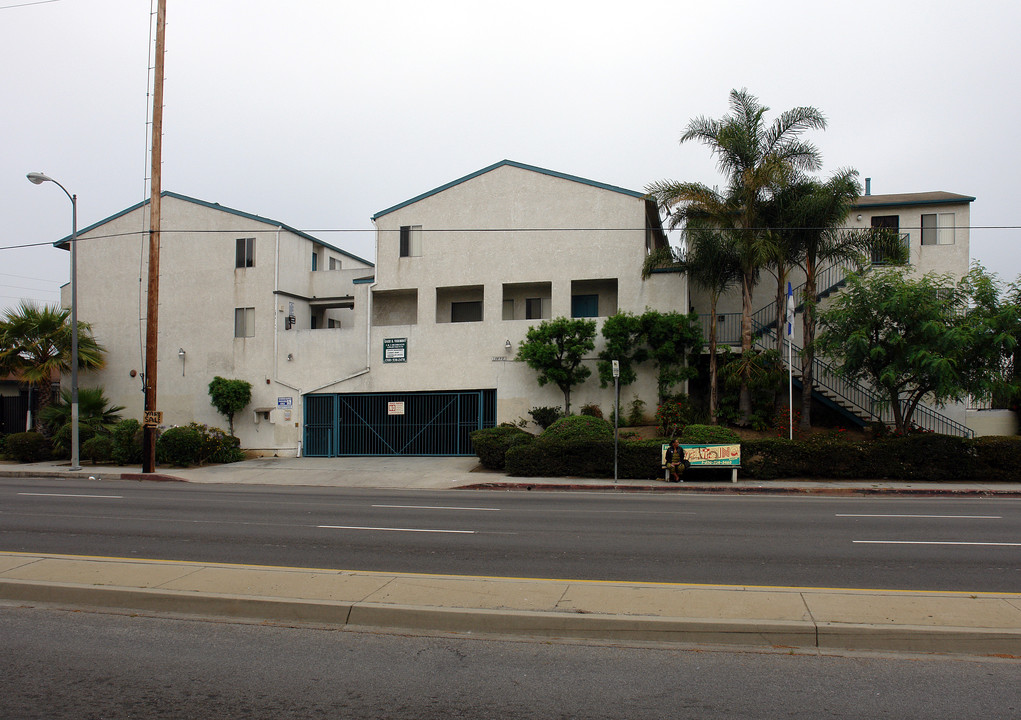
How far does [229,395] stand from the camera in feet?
93.6

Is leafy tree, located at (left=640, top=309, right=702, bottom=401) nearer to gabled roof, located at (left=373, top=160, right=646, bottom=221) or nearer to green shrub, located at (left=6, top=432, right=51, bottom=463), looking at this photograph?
gabled roof, located at (left=373, top=160, right=646, bottom=221)

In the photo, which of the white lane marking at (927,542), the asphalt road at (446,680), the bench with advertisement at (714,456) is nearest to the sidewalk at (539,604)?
the asphalt road at (446,680)

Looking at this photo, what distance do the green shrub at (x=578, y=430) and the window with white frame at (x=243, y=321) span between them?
547 inches

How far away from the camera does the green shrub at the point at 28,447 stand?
27328 millimetres

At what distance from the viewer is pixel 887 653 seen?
571 cm

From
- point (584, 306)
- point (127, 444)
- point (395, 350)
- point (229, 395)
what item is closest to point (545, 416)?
point (584, 306)

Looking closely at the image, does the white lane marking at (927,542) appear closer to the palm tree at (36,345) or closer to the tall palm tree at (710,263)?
the tall palm tree at (710,263)

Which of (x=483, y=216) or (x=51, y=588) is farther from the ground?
(x=483, y=216)

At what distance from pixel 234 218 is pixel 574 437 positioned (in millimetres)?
17332

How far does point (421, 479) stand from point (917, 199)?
68.5 ft

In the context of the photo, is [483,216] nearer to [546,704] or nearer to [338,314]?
[338,314]

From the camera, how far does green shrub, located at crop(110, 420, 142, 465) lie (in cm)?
2605

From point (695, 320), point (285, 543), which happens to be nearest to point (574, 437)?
point (695, 320)

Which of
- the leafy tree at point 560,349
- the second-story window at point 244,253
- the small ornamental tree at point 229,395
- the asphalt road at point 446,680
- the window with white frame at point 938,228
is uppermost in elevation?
the window with white frame at point 938,228
